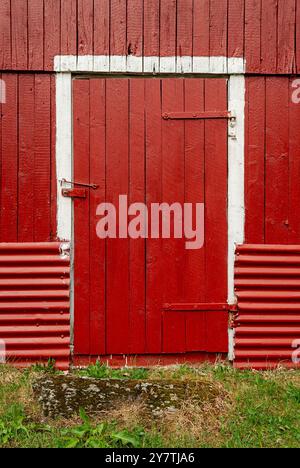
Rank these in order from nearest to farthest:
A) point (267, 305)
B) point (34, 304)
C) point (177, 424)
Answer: point (177, 424) → point (34, 304) → point (267, 305)

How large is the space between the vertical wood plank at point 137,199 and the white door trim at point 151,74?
0.20m

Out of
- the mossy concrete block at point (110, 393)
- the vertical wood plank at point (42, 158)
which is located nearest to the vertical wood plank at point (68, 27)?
the vertical wood plank at point (42, 158)

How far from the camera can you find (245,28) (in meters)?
5.28

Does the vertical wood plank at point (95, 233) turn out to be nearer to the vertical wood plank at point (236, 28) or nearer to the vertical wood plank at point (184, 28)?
the vertical wood plank at point (184, 28)

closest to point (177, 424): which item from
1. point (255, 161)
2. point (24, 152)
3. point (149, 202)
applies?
point (149, 202)

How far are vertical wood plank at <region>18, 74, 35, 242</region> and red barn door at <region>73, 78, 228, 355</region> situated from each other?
373 mm

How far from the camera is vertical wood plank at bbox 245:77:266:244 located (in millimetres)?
5305

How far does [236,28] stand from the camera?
5.27m

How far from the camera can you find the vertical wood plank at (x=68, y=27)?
5.20 metres

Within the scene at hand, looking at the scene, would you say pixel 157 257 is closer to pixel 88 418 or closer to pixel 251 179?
pixel 251 179

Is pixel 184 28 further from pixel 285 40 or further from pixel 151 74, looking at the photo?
pixel 285 40

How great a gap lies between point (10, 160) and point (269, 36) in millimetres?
2440
